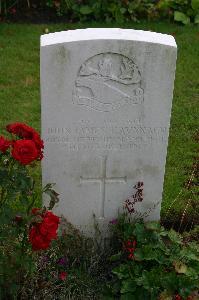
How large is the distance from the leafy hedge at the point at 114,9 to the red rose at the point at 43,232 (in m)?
4.92

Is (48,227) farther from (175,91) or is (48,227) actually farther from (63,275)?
(175,91)

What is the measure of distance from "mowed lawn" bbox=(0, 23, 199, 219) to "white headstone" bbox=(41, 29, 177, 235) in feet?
2.18

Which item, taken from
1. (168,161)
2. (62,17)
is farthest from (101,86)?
(62,17)

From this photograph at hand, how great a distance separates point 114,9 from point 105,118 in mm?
4313

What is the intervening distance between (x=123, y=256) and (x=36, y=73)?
323 cm

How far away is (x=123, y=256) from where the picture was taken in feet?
14.2

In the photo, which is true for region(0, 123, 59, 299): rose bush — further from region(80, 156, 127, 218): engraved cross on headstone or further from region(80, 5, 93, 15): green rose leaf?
region(80, 5, 93, 15): green rose leaf

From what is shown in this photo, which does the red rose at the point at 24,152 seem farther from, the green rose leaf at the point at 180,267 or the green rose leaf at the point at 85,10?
the green rose leaf at the point at 85,10

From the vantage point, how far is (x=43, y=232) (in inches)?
141

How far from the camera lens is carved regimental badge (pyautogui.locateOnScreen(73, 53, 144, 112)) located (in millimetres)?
3961

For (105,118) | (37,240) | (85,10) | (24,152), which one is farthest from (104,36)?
(85,10)

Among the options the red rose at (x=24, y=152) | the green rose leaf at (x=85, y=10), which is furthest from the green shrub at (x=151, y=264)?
the green rose leaf at (x=85, y=10)

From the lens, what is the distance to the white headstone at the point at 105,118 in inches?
155

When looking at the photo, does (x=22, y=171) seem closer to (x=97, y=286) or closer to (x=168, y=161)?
(x=97, y=286)
